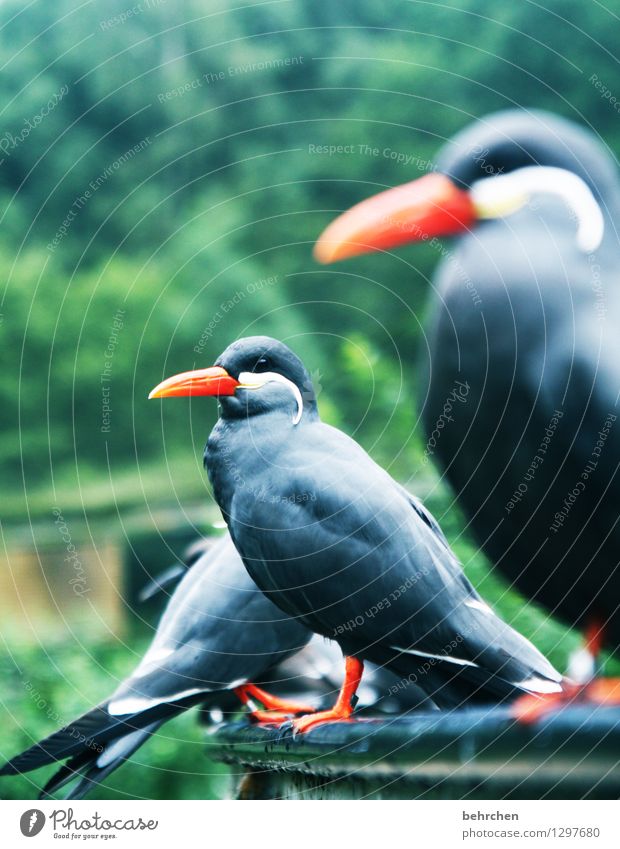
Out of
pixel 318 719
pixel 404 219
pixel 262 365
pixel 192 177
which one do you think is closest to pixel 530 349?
→ pixel 404 219

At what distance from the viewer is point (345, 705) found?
921 millimetres

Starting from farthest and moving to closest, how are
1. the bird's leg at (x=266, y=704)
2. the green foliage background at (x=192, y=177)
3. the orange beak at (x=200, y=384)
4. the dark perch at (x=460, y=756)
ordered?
1. the green foliage background at (x=192, y=177)
2. the bird's leg at (x=266, y=704)
3. the orange beak at (x=200, y=384)
4. the dark perch at (x=460, y=756)

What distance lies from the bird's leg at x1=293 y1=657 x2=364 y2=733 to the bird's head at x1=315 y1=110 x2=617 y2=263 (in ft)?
1.36

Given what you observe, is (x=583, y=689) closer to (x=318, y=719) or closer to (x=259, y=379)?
(x=318, y=719)

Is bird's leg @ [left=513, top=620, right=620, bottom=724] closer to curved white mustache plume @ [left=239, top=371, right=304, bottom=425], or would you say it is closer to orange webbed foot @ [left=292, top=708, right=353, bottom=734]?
orange webbed foot @ [left=292, top=708, right=353, bottom=734]

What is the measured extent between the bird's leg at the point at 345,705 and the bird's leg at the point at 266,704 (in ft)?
0.30

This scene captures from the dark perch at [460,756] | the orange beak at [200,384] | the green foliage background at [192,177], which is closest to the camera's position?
the dark perch at [460,756]

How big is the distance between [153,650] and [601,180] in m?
0.67

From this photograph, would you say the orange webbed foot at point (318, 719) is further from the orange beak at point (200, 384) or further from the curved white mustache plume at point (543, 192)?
the curved white mustache plume at point (543, 192)

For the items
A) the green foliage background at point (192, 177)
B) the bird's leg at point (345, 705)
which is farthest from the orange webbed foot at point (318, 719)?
the green foliage background at point (192, 177)

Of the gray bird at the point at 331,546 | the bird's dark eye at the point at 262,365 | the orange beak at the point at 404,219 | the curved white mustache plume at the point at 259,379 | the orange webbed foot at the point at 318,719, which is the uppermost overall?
the orange beak at the point at 404,219

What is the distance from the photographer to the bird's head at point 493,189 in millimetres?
1099
